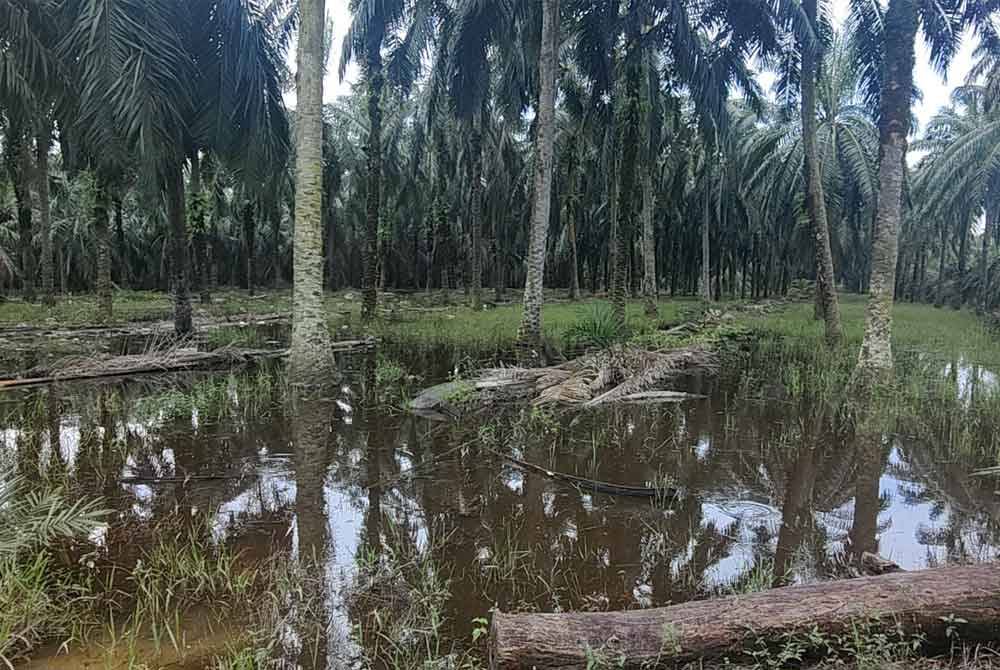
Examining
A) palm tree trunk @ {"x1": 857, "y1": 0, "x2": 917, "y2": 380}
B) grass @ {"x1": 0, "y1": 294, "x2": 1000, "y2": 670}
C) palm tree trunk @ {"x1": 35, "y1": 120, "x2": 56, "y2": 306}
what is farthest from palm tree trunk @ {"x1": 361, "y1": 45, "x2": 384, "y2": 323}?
grass @ {"x1": 0, "y1": 294, "x2": 1000, "y2": 670}

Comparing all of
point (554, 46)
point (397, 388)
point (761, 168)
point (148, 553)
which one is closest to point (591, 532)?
point (148, 553)

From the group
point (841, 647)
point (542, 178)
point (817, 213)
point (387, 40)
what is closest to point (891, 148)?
point (817, 213)

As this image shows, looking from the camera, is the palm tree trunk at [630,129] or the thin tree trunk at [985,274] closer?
the palm tree trunk at [630,129]

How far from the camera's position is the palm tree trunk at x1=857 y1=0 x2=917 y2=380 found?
1020 centimetres

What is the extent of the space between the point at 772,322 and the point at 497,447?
1733 cm

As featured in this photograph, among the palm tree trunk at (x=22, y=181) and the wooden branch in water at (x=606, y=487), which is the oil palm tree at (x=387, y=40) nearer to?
the palm tree trunk at (x=22, y=181)

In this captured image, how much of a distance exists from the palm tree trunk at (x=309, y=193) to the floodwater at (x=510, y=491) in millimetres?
1170

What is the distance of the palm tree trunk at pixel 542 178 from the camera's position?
497 inches

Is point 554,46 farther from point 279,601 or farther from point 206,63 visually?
point 279,601

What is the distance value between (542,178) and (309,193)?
16.7 feet

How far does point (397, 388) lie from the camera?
9.57 meters

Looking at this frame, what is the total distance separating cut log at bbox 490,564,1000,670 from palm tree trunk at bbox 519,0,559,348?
9665 millimetres

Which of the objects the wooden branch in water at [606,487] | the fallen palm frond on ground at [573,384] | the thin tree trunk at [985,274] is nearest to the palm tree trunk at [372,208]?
the fallen palm frond on ground at [573,384]

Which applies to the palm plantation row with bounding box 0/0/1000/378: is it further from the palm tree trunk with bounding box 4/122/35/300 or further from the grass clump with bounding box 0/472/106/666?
the grass clump with bounding box 0/472/106/666
